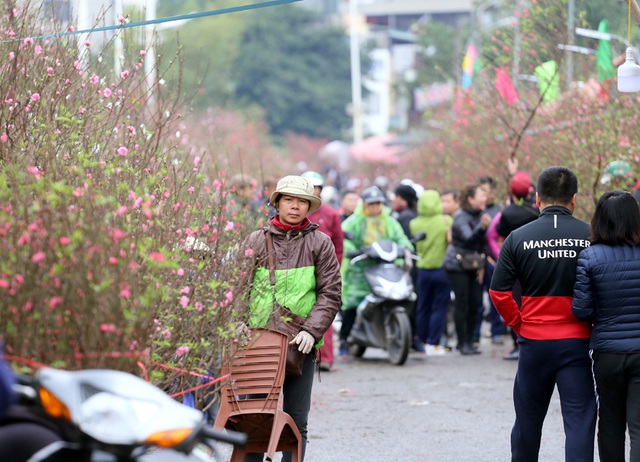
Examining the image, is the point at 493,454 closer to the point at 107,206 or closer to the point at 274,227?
the point at 274,227

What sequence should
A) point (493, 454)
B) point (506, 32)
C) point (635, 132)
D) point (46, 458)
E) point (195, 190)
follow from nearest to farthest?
point (46, 458)
point (195, 190)
point (493, 454)
point (635, 132)
point (506, 32)

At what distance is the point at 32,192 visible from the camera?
5.28m

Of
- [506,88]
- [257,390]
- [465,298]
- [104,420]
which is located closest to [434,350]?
[465,298]

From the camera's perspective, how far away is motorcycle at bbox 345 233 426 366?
45.2 feet

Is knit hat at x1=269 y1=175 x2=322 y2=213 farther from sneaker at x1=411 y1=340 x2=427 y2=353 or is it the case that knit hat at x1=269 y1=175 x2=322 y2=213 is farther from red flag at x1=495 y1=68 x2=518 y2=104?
red flag at x1=495 y1=68 x2=518 y2=104

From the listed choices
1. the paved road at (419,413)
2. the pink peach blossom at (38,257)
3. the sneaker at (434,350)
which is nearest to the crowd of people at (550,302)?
the paved road at (419,413)

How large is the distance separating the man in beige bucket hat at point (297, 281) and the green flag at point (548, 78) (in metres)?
8.98

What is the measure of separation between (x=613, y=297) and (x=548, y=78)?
9785 millimetres

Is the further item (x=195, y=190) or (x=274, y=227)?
(x=195, y=190)

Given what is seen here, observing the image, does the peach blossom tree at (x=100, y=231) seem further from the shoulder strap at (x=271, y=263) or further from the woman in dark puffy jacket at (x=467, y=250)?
the woman in dark puffy jacket at (x=467, y=250)

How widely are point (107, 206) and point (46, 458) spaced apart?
51.4 inches

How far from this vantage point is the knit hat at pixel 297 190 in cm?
716

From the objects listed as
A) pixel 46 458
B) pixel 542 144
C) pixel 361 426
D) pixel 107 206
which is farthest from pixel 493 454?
pixel 542 144

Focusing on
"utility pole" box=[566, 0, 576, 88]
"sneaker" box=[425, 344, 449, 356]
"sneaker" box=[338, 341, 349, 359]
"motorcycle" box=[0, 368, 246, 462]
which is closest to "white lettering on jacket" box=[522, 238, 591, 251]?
"motorcycle" box=[0, 368, 246, 462]
